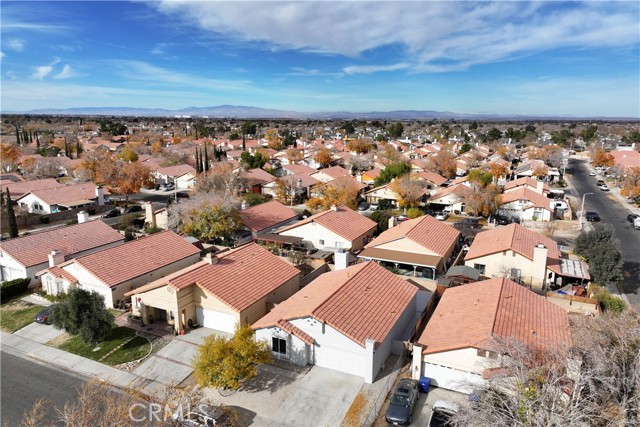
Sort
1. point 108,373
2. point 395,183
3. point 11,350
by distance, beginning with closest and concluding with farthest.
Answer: point 108,373, point 11,350, point 395,183

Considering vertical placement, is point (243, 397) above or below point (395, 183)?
below

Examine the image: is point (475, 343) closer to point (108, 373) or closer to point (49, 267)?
point (108, 373)

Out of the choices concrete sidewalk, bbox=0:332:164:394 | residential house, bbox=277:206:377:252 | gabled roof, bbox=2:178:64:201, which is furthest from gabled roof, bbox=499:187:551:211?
gabled roof, bbox=2:178:64:201

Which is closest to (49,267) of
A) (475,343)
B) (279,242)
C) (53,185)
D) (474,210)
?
(279,242)

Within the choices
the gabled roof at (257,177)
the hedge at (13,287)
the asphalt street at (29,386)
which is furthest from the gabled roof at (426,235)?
the gabled roof at (257,177)

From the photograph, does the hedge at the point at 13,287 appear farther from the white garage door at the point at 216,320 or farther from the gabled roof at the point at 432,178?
the gabled roof at the point at 432,178

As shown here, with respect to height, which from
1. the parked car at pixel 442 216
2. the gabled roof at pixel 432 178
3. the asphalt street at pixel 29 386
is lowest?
the asphalt street at pixel 29 386
